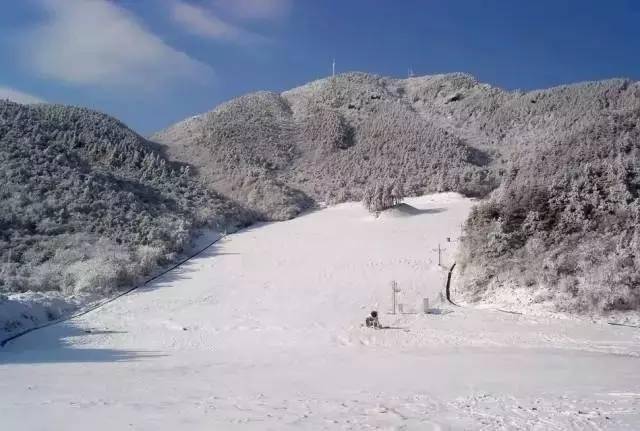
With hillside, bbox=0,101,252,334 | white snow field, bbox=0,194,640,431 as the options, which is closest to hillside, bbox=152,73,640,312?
white snow field, bbox=0,194,640,431

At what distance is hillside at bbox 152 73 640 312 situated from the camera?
14.8m

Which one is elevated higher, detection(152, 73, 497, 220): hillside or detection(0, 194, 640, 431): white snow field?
detection(152, 73, 497, 220): hillside

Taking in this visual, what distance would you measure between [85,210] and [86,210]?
0.12ft

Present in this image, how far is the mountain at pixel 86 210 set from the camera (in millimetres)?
16516

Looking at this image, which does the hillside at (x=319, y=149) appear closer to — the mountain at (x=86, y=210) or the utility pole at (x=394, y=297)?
the mountain at (x=86, y=210)

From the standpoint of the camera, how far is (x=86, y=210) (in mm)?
21250

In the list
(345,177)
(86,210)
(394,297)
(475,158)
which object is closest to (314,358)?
(394,297)

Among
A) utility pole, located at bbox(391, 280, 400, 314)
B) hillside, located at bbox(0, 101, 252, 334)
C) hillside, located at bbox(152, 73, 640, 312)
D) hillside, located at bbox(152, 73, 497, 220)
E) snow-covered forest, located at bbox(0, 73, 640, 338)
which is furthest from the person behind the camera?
hillside, located at bbox(152, 73, 497, 220)

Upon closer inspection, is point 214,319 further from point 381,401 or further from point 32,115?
point 32,115

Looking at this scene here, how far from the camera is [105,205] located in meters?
22.0

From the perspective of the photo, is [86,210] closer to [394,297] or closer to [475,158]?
[394,297]

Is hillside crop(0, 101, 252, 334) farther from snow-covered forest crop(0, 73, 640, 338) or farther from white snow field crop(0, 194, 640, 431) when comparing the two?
white snow field crop(0, 194, 640, 431)

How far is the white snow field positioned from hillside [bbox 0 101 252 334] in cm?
172

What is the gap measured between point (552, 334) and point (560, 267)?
320cm
